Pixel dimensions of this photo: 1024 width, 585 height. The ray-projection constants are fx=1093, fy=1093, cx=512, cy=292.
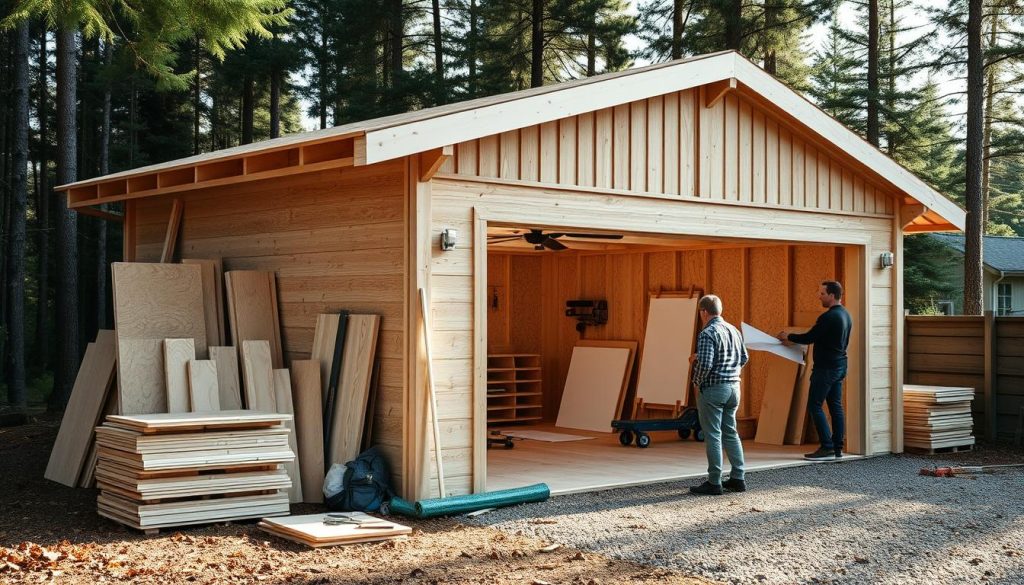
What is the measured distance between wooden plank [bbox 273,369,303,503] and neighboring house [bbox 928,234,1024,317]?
28.3 meters

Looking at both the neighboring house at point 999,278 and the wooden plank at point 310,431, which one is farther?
the neighboring house at point 999,278

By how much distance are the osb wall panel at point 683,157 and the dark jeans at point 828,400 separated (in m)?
1.76

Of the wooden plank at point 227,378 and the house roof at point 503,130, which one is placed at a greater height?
the house roof at point 503,130

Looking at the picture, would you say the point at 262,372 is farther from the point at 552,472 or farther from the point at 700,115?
the point at 700,115

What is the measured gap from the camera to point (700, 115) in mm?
10484

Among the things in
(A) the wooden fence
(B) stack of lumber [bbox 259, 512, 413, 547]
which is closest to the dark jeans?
(A) the wooden fence

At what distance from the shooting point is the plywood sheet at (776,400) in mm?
12875

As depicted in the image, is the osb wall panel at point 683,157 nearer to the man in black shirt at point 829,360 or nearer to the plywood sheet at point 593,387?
the man in black shirt at point 829,360

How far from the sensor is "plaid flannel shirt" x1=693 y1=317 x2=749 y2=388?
897 centimetres

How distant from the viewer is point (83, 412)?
10.1 meters

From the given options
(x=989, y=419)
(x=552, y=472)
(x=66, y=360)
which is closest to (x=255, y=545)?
(x=552, y=472)

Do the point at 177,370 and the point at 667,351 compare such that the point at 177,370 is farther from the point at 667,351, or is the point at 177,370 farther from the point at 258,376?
the point at 667,351

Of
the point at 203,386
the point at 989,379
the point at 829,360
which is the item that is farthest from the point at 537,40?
the point at 203,386

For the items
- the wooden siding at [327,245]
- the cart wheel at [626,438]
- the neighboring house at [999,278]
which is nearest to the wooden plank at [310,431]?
the wooden siding at [327,245]
